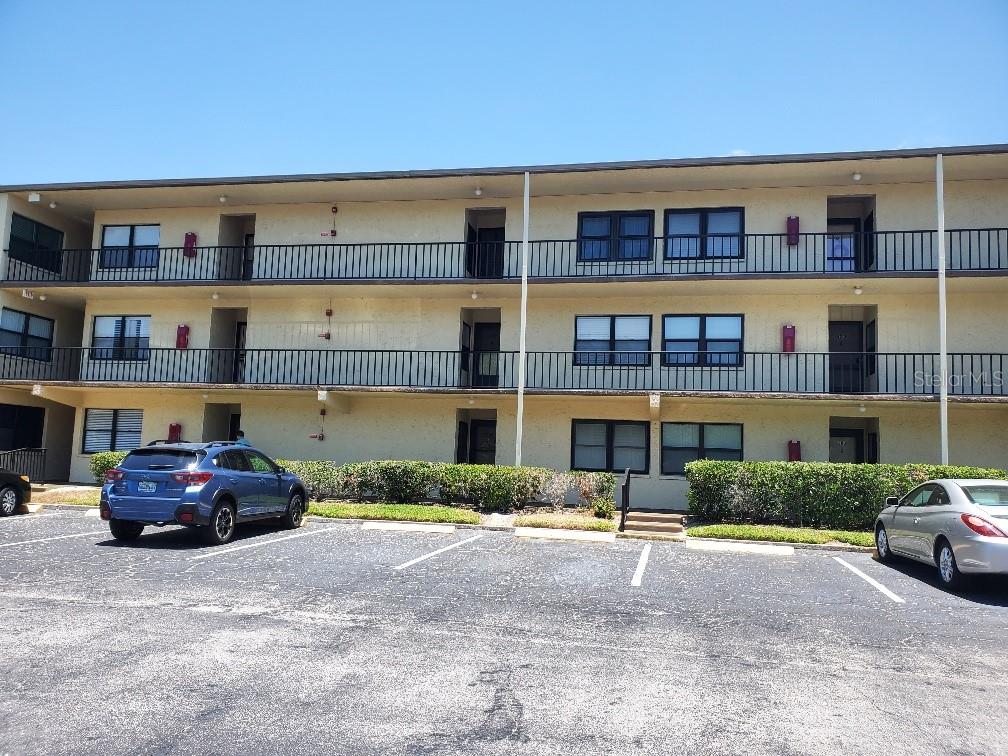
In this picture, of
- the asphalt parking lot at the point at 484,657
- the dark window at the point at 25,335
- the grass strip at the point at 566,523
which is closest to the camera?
the asphalt parking lot at the point at 484,657

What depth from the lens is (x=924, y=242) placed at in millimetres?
20062

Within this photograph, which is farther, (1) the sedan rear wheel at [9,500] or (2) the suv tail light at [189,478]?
(1) the sedan rear wheel at [9,500]

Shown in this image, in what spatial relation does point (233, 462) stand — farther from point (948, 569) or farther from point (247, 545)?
point (948, 569)

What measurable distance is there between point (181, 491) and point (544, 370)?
455 inches

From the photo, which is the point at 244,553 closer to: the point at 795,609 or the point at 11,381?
the point at 795,609

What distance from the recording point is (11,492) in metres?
16.8

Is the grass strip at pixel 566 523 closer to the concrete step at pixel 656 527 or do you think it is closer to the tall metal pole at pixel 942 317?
the concrete step at pixel 656 527

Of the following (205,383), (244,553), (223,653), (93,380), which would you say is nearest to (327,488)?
(205,383)

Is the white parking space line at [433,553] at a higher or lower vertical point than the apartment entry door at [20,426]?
lower

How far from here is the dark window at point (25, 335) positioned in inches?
948

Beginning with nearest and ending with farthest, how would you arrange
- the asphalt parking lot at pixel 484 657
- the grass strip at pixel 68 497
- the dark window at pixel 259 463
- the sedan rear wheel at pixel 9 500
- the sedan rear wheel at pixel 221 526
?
1. the asphalt parking lot at pixel 484 657
2. the sedan rear wheel at pixel 221 526
3. the dark window at pixel 259 463
4. the sedan rear wheel at pixel 9 500
5. the grass strip at pixel 68 497

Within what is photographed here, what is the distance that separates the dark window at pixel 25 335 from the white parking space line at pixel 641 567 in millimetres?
19686

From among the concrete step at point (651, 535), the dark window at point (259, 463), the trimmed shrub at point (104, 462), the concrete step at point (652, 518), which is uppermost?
the dark window at point (259, 463)

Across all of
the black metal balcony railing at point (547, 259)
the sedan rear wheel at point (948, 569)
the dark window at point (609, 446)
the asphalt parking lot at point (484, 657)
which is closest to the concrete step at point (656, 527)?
the asphalt parking lot at point (484, 657)
